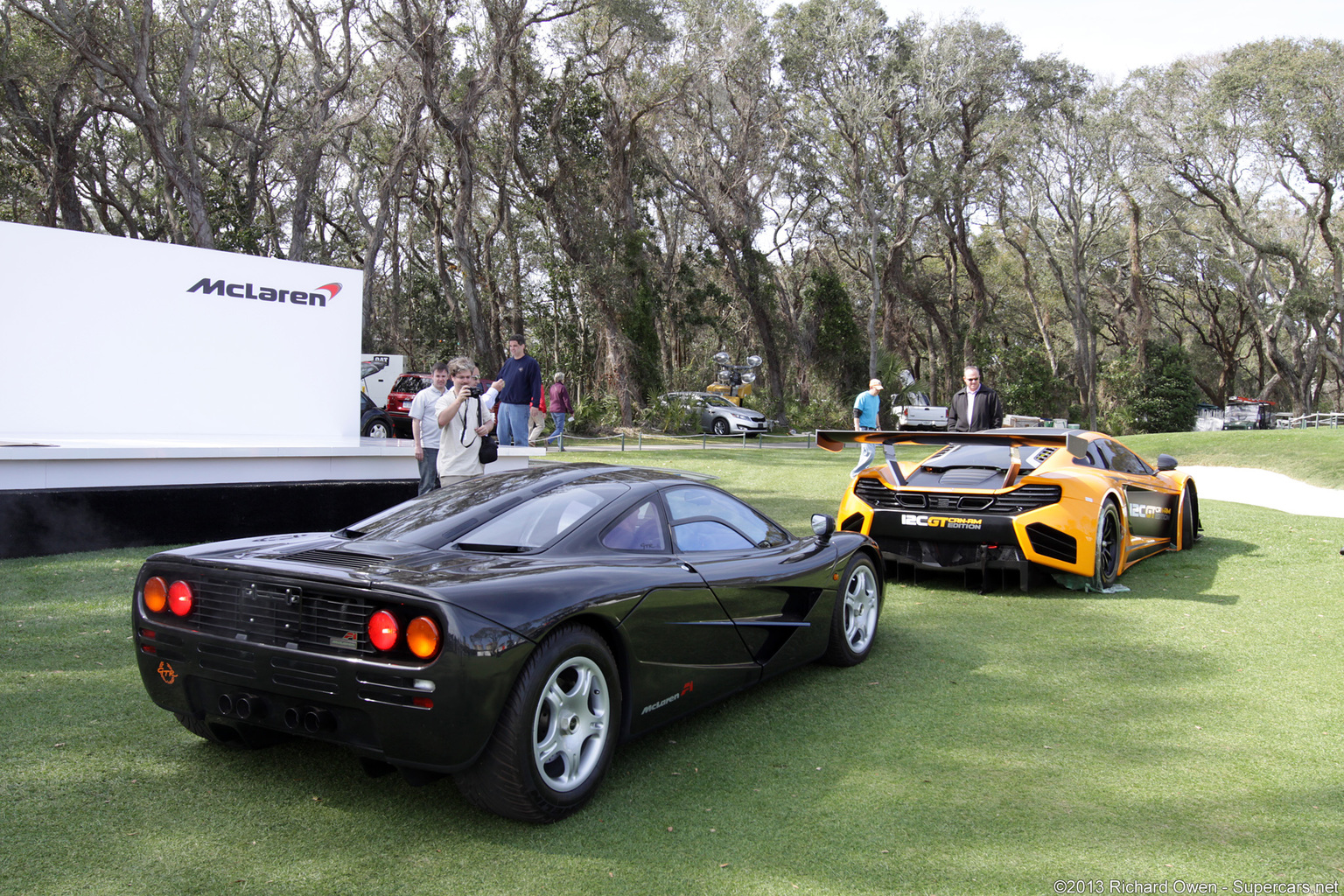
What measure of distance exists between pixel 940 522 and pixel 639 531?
356 cm

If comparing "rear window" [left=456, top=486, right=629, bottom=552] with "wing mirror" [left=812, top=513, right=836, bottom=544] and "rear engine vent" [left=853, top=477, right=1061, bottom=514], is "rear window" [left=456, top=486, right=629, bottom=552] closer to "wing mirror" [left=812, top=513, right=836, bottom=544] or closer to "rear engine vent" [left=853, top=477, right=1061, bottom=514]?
"wing mirror" [left=812, top=513, right=836, bottom=544]

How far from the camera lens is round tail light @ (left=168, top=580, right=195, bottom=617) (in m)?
3.28

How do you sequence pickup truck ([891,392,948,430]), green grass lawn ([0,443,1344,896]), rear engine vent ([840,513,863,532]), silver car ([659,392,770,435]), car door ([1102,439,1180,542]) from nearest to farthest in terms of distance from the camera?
green grass lawn ([0,443,1344,896]), rear engine vent ([840,513,863,532]), car door ([1102,439,1180,542]), silver car ([659,392,770,435]), pickup truck ([891,392,948,430])

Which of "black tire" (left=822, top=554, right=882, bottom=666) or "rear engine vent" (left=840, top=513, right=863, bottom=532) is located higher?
"rear engine vent" (left=840, top=513, right=863, bottom=532)

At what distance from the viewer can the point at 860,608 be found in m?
5.34

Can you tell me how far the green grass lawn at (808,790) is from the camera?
2832mm

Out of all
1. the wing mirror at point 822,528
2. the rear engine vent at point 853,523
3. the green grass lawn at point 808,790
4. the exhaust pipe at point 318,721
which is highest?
the wing mirror at point 822,528

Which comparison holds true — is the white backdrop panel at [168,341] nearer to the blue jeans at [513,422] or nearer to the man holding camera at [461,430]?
the blue jeans at [513,422]

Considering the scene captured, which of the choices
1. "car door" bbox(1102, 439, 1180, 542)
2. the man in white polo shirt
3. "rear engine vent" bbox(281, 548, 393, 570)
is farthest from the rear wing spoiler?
"rear engine vent" bbox(281, 548, 393, 570)

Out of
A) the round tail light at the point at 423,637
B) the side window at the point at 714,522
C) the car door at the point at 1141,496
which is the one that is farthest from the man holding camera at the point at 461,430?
the car door at the point at 1141,496

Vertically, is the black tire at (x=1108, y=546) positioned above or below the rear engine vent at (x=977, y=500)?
below

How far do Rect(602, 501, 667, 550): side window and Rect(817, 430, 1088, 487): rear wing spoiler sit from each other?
2.67 metres

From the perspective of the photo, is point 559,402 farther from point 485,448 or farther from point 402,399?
point 485,448

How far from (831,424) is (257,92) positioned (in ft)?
73.7
